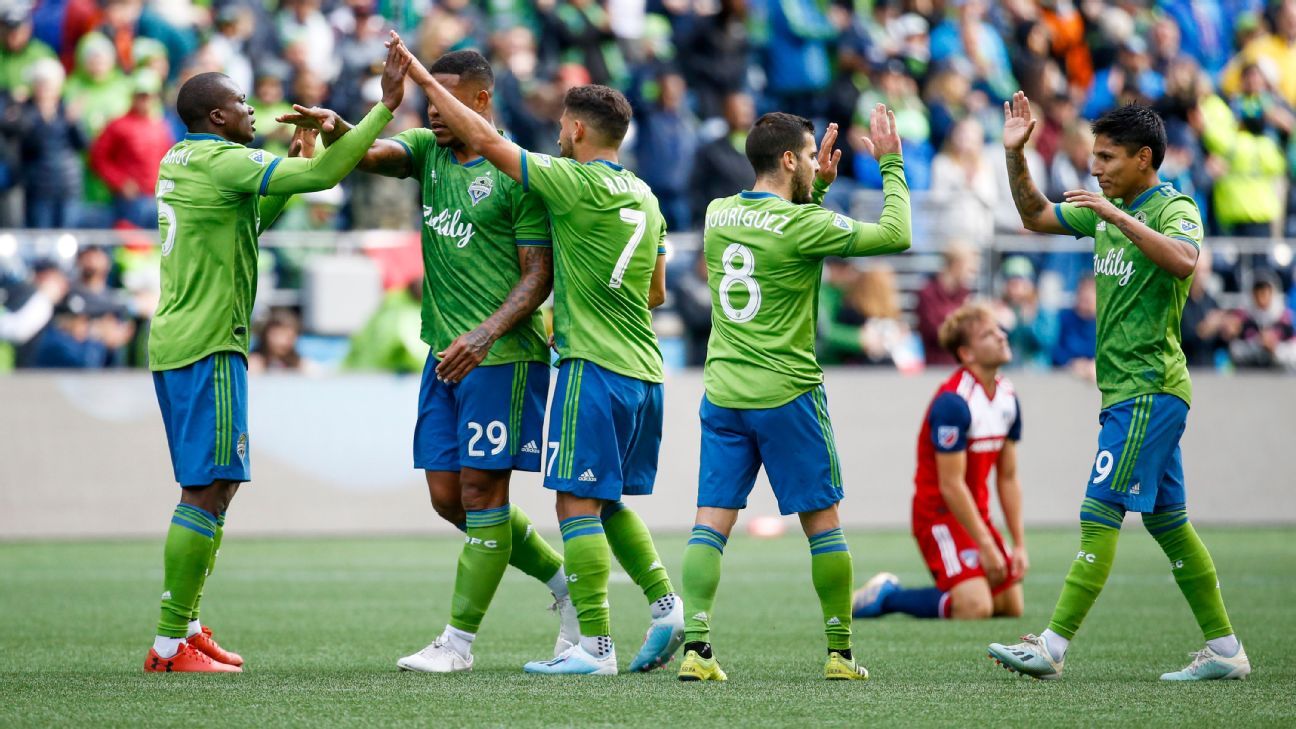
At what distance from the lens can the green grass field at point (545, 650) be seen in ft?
18.7

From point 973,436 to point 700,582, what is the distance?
3.44 m

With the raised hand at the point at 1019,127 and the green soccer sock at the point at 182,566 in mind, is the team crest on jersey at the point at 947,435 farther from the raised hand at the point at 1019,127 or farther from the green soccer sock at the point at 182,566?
the green soccer sock at the point at 182,566

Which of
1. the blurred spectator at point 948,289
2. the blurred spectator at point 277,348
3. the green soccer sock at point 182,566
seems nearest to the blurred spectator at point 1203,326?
the blurred spectator at point 948,289

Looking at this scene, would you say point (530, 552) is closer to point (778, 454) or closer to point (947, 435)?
point (778, 454)

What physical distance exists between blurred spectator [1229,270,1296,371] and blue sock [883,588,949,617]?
808cm

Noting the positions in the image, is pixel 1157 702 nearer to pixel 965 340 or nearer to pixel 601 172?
pixel 601 172

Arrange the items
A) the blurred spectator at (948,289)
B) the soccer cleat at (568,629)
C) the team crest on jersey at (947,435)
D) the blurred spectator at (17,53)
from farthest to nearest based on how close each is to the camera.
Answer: the blurred spectator at (17,53) → the blurred spectator at (948,289) → the team crest on jersey at (947,435) → the soccer cleat at (568,629)

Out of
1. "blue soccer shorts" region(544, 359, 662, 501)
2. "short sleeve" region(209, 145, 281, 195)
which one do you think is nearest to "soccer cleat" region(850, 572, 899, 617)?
"blue soccer shorts" region(544, 359, 662, 501)

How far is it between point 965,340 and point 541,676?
4.00 m

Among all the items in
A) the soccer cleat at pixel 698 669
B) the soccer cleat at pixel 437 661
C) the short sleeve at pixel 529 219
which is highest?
the short sleeve at pixel 529 219

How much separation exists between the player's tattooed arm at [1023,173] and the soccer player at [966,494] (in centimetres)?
235

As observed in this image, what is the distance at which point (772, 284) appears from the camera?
6785 millimetres

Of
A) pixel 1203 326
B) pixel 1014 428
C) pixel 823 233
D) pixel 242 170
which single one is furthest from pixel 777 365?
pixel 1203 326

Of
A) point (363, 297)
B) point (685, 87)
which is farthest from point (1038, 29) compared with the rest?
point (363, 297)
